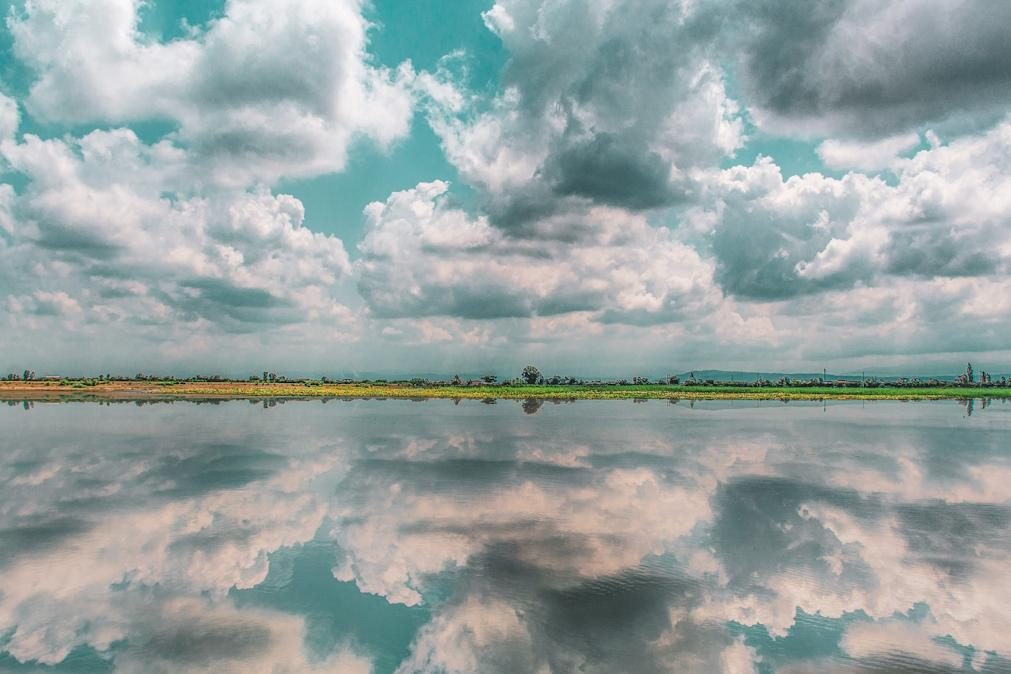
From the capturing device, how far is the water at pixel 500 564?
450 inches

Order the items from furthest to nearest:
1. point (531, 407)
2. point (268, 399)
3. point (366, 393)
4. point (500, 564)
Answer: point (366, 393)
point (268, 399)
point (531, 407)
point (500, 564)

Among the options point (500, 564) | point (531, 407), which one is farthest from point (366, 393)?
point (500, 564)

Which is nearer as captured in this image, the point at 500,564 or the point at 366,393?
the point at 500,564

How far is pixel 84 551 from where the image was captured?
17.2 meters

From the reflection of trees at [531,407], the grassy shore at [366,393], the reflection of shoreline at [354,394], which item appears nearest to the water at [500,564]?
the reflection of trees at [531,407]

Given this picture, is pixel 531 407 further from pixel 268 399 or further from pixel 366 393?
pixel 366 393

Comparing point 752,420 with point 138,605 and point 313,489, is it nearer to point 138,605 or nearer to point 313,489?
point 313,489

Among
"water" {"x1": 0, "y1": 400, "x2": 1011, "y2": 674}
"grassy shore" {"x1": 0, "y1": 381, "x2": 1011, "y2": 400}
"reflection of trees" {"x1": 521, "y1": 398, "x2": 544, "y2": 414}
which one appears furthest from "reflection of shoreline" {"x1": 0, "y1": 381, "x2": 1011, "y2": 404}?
"water" {"x1": 0, "y1": 400, "x2": 1011, "y2": 674}

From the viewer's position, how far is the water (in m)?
11.4

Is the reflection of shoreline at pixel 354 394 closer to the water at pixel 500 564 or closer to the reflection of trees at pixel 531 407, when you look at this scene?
the reflection of trees at pixel 531 407

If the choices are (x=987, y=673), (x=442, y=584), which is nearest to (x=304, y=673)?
(x=442, y=584)

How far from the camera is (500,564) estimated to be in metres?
16.0

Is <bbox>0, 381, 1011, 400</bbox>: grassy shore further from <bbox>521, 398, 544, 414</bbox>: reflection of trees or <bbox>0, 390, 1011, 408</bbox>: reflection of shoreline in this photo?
<bbox>521, 398, 544, 414</bbox>: reflection of trees

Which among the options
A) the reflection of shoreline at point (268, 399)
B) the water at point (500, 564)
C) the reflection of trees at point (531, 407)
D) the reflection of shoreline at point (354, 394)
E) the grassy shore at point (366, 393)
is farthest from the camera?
the grassy shore at point (366, 393)
